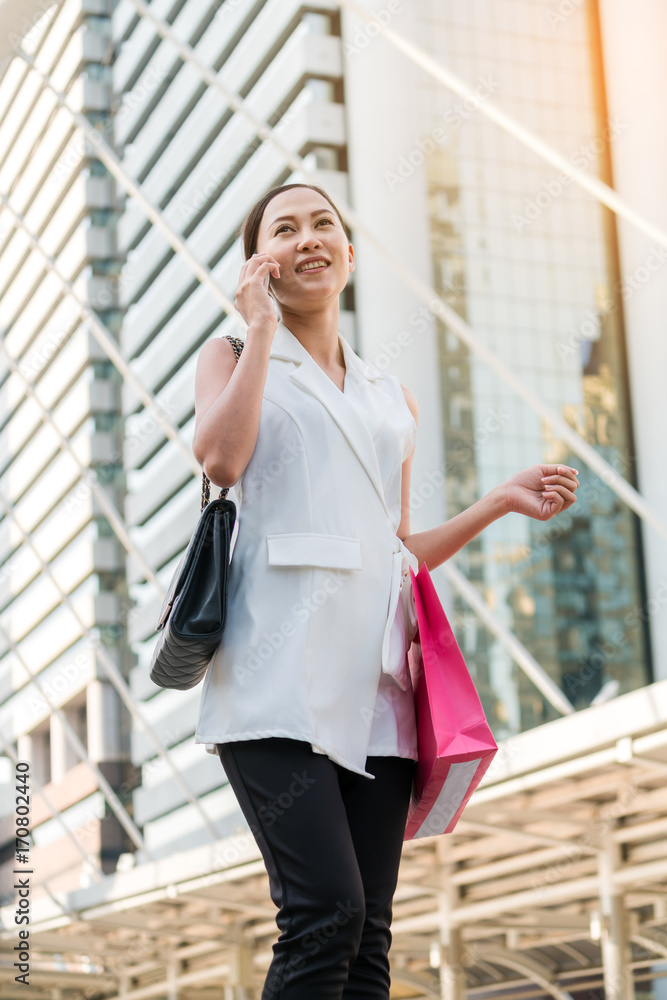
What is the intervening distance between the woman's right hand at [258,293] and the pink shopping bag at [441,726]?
368 millimetres

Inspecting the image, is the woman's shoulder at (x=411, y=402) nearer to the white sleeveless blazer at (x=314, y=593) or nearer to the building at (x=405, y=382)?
the white sleeveless blazer at (x=314, y=593)

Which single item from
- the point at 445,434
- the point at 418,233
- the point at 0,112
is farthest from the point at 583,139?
the point at 0,112

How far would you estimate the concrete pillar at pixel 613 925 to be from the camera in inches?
245

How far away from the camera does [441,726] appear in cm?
140

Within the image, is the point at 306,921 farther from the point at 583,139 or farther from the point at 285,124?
the point at 285,124

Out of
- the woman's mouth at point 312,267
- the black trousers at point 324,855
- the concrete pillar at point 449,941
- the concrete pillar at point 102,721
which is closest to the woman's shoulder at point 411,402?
the woman's mouth at point 312,267

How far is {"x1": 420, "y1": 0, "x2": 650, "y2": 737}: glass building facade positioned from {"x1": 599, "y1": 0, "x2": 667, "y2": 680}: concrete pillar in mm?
1102

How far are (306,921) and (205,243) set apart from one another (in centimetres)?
3096

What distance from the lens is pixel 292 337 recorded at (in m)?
1.59

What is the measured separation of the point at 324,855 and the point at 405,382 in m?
17.9

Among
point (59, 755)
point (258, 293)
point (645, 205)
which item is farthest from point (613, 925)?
point (59, 755)

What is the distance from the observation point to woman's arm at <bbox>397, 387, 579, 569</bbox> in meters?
1.57

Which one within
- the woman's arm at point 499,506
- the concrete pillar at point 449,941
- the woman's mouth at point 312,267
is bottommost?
the concrete pillar at point 449,941

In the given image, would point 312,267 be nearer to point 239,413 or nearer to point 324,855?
point 239,413
